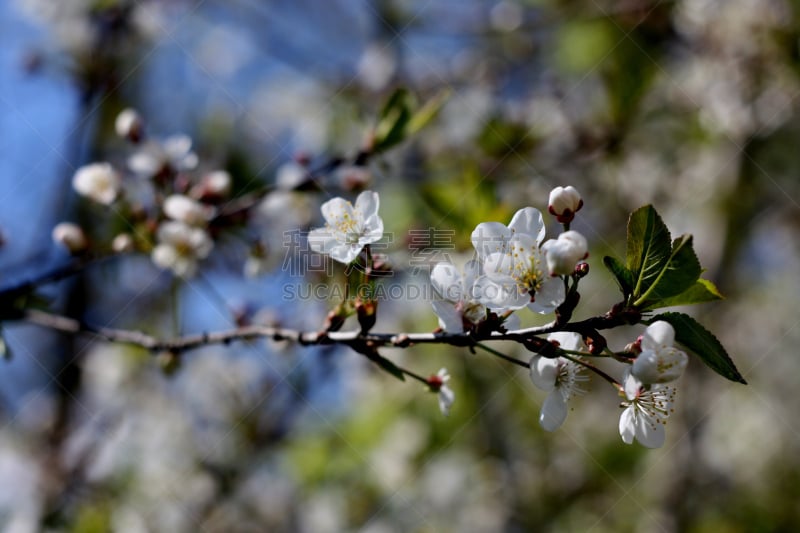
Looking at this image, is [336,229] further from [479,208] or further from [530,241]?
[479,208]

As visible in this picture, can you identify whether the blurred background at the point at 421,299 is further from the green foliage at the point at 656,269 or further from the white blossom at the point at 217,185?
the green foliage at the point at 656,269

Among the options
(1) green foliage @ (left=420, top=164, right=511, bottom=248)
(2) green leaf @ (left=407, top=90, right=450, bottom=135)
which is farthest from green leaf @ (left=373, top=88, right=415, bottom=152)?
(1) green foliage @ (left=420, top=164, right=511, bottom=248)

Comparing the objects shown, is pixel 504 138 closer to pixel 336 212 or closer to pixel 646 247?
pixel 336 212

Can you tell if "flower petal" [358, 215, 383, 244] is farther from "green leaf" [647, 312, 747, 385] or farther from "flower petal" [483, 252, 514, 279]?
"green leaf" [647, 312, 747, 385]

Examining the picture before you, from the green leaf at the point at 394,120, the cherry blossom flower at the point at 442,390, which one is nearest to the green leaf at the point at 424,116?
the green leaf at the point at 394,120

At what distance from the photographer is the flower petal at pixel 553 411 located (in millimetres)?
802

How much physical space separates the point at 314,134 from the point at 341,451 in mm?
1650

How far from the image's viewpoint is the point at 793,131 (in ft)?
10.3

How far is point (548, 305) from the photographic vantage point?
770 millimetres

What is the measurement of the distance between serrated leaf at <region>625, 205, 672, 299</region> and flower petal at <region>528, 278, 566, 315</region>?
9 cm

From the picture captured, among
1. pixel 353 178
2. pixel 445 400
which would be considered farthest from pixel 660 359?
pixel 353 178

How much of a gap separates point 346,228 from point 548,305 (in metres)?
0.35

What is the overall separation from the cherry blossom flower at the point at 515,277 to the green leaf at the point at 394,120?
534 millimetres

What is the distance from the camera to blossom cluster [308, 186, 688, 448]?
71cm
